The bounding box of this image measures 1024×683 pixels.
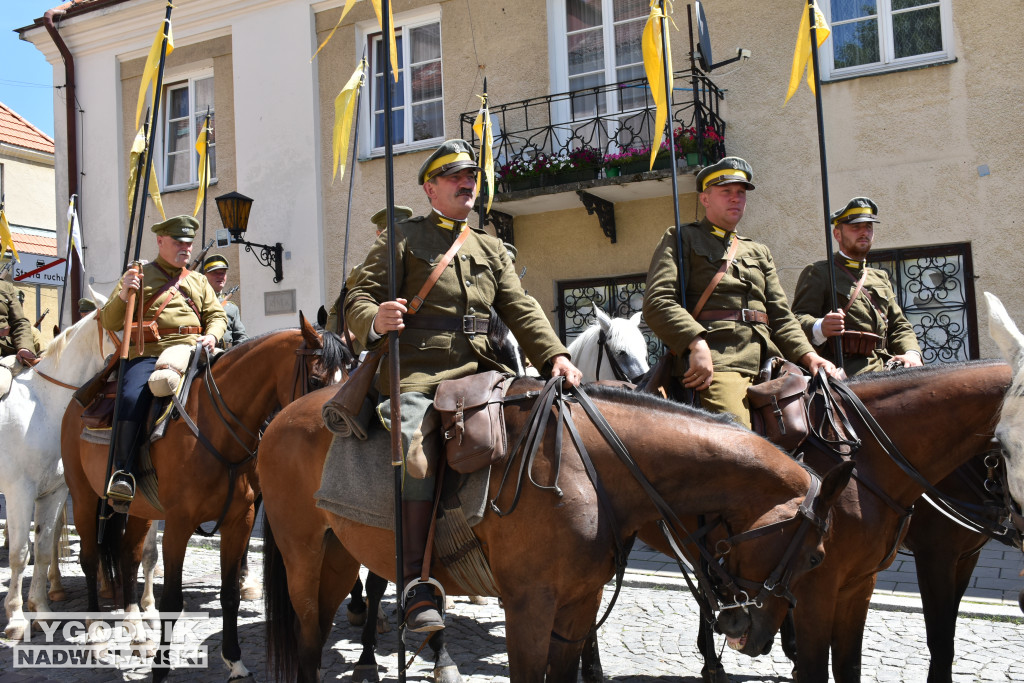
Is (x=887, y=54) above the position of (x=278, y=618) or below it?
above

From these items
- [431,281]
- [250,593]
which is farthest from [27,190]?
[431,281]

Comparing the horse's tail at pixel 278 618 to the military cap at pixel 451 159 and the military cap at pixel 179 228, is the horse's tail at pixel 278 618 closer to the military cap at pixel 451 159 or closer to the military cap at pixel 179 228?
the military cap at pixel 451 159

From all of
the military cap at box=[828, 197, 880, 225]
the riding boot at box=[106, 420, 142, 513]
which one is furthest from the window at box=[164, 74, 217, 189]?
the military cap at box=[828, 197, 880, 225]

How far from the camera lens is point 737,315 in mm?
4246

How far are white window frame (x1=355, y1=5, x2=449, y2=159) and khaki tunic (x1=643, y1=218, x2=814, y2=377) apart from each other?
784 centimetres

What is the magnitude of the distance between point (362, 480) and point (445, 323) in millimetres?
711

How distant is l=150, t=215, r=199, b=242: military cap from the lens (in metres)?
5.55

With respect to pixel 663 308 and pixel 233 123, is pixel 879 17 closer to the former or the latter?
pixel 663 308

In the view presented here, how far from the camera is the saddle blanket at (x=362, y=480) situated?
3.28m

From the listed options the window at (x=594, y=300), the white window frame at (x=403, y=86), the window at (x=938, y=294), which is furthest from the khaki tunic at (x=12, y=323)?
the window at (x=938, y=294)

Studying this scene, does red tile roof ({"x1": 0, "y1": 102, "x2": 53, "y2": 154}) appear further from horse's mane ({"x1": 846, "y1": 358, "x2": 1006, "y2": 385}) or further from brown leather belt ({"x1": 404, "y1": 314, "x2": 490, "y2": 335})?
horse's mane ({"x1": 846, "y1": 358, "x2": 1006, "y2": 385})

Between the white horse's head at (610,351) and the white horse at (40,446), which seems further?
the white horse at (40,446)

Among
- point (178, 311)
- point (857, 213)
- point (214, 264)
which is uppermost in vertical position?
point (214, 264)

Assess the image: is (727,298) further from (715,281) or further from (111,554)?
(111,554)
